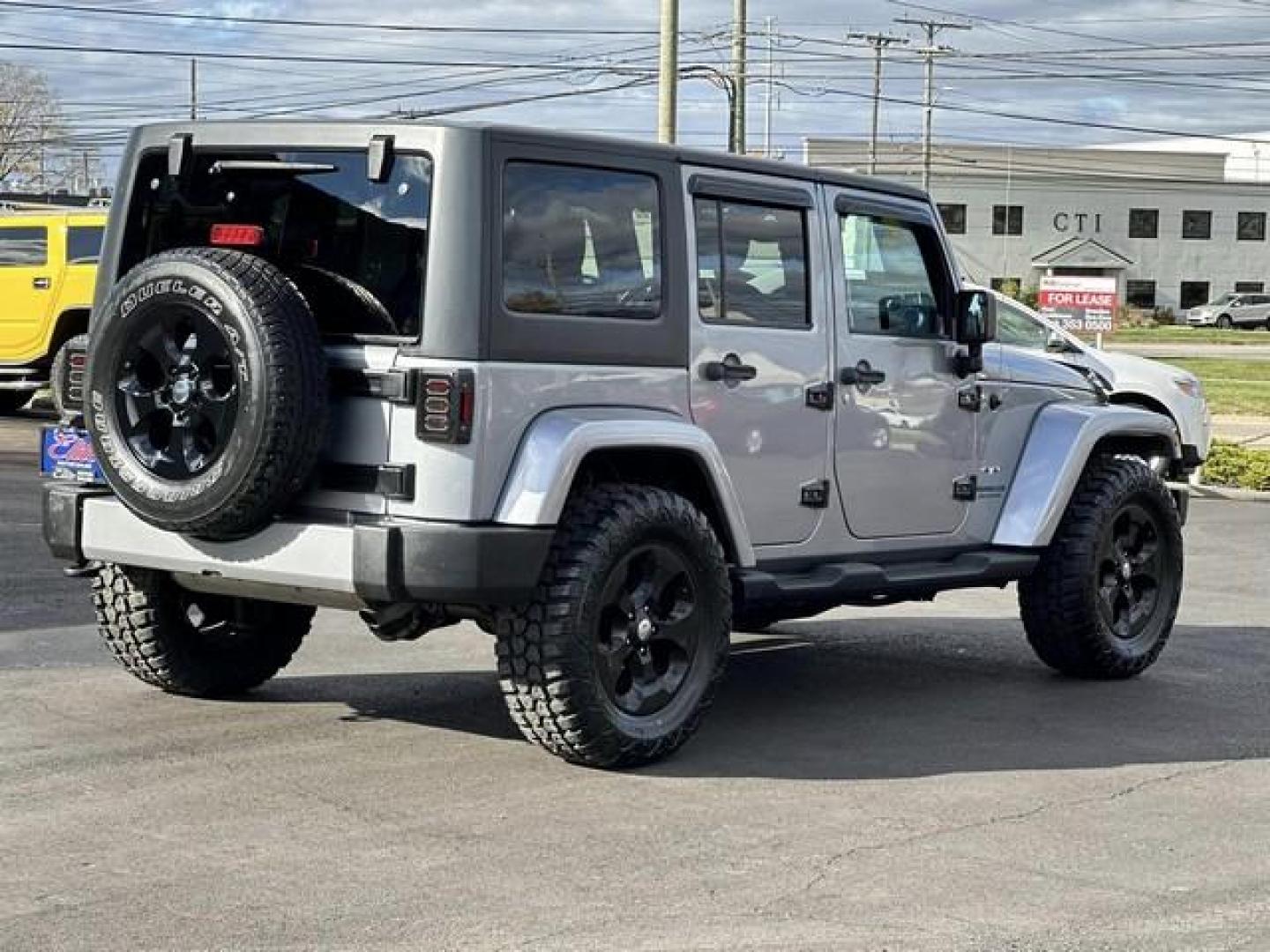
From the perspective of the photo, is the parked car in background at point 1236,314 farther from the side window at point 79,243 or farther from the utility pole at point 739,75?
the side window at point 79,243

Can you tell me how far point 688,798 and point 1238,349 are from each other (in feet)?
158

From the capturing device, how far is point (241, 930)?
4992 millimetres

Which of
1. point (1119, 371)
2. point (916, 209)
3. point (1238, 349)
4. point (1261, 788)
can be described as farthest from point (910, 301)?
point (1238, 349)

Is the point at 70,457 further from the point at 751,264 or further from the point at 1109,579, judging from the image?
the point at 1109,579

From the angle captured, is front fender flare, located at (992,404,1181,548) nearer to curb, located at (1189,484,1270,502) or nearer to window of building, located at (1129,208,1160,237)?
curb, located at (1189,484,1270,502)

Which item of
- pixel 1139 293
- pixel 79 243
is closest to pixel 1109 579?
pixel 79 243

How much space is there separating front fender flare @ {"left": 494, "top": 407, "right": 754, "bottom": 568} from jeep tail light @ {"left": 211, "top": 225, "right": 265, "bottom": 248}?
1177 mm

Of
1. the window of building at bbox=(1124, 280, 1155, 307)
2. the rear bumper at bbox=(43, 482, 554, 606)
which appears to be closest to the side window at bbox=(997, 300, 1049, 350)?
the rear bumper at bbox=(43, 482, 554, 606)

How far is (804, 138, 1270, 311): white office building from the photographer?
3482 inches

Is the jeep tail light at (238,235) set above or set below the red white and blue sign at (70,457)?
above

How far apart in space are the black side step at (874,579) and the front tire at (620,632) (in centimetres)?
32

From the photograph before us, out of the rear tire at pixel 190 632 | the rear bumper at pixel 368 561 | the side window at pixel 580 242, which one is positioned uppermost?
the side window at pixel 580 242

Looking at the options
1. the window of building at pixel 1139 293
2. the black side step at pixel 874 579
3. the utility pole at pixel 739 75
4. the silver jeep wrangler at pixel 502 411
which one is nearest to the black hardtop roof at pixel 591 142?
the silver jeep wrangler at pixel 502 411

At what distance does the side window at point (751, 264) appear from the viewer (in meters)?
7.39
